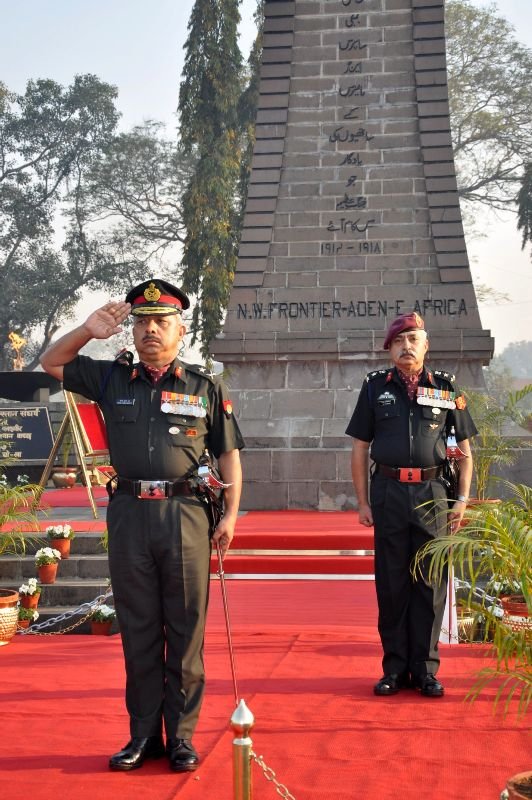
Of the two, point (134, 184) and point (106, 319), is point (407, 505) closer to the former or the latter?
point (106, 319)

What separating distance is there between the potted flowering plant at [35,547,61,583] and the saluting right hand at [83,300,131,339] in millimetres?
3903

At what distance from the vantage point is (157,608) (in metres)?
3.84

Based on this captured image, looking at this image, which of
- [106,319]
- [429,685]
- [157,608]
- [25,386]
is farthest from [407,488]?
[25,386]

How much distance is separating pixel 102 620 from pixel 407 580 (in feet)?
9.10

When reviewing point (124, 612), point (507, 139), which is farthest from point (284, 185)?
point (507, 139)

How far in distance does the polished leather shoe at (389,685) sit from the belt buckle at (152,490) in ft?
5.34

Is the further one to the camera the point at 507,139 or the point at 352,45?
the point at 507,139

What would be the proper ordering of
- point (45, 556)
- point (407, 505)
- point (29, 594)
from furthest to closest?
point (45, 556) → point (29, 594) → point (407, 505)

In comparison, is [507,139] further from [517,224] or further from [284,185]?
[284,185]

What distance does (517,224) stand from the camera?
93.0 feet

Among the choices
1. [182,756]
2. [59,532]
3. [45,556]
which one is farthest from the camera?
[59,532]

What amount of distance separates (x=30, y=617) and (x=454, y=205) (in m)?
7.32

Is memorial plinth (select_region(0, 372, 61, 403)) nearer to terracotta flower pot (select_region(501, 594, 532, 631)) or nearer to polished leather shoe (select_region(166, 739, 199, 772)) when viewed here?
terracotta flower pot (select_region(501, 594, 532, 631))

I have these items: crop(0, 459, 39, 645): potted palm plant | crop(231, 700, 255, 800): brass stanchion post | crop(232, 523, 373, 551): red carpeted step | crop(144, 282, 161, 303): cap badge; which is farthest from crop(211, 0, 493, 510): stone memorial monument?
crop(231, 700, 255, 800): brass stanchion post
